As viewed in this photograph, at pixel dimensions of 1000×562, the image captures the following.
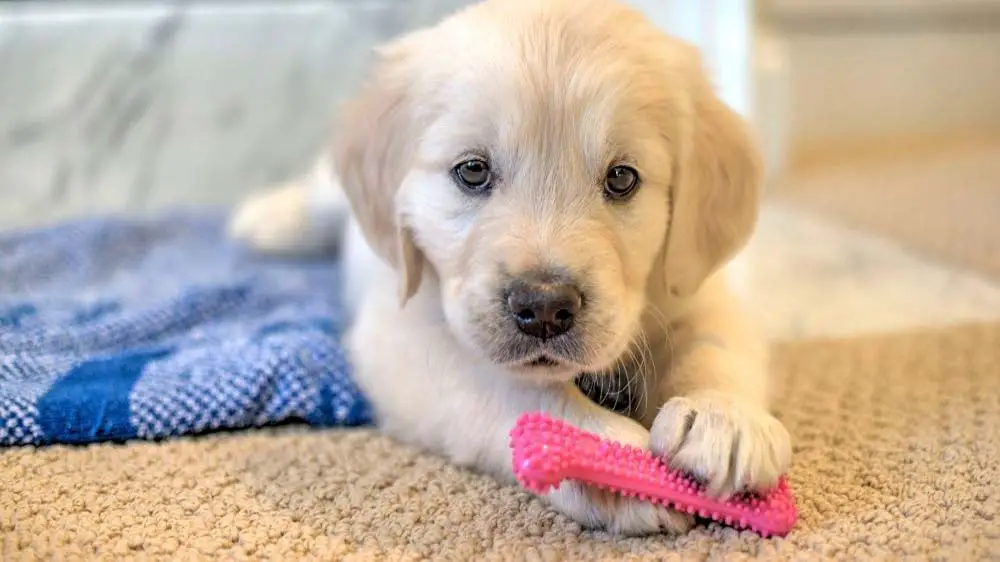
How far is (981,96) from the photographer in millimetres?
5402

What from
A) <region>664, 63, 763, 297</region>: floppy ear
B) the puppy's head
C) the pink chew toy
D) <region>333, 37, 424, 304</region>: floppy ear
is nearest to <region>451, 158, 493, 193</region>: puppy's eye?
the puppy's head

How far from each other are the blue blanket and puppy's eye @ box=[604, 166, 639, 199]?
0.67 m

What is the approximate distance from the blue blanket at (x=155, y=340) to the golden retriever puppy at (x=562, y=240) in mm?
187

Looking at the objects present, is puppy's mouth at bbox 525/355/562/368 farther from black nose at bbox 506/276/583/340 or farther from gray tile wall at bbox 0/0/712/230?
gray tile wall at bbox 0/0/712/230

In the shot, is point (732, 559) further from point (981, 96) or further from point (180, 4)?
point (981, 96)

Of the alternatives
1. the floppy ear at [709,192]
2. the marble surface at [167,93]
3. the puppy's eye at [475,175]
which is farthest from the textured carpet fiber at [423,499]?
the marble surface at [167,93]

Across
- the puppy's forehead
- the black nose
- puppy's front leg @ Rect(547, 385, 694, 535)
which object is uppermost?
the puppy's forehead

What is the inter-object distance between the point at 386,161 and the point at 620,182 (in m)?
0.47

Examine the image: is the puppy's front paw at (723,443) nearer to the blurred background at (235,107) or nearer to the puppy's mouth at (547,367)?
the puppy's mouth at (547,367)

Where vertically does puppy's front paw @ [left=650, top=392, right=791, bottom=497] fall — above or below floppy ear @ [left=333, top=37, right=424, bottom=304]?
below

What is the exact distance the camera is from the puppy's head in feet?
4.67

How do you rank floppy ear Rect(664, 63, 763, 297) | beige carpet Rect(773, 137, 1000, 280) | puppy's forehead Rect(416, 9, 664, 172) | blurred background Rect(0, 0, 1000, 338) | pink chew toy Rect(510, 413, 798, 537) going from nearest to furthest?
pink chew toy Rect(510, 413, 798, 537) < puppy's forehead Rect(416, 9, 664, 172) < floppy ear Rect(664, 63, 763, 297) < beige carpet Rect(773, 137, 1000, 280) < blurred background Rect(0, 0, 1000, 338)

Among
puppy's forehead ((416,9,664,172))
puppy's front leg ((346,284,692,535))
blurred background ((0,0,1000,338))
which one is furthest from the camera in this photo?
blurred background ((0,0,1000,338))

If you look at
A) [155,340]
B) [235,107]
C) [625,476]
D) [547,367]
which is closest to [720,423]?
[625,476]
